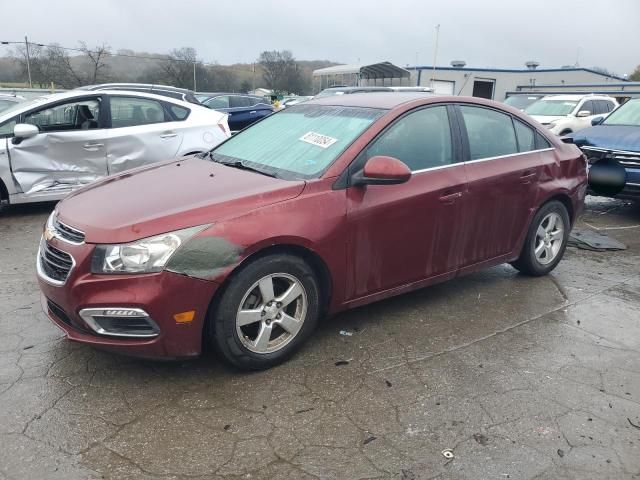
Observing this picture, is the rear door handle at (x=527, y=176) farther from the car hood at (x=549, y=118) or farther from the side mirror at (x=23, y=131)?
the car hood at (x=549, y=118)

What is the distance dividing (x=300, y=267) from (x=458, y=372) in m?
1.15

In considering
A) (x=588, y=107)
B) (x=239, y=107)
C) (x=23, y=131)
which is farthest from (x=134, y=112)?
(x=588, y=107)

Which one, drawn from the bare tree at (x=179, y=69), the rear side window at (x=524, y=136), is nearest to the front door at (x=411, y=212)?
the rear side window at (x=524, y=136)

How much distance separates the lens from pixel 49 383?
302 cm

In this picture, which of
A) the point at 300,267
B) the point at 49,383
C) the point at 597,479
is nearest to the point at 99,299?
the point at 49,383

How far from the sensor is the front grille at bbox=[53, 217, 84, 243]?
2905 mm

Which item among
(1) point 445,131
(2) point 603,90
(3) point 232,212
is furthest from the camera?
(2) point 603,90

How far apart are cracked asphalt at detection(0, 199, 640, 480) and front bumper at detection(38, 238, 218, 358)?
0.30 meters

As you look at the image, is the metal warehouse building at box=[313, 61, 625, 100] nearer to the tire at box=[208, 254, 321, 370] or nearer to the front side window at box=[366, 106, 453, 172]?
the front side window at box=[366, 106, 453, 172]

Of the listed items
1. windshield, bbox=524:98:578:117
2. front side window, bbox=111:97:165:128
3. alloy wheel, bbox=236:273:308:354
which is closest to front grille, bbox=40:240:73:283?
alloy wheel, bbox=236:273:308:354

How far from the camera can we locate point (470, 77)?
125 ft

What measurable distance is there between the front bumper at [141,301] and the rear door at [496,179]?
2.15m

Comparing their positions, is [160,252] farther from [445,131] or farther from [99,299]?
[445,131]

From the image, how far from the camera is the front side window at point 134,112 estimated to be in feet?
23.0
